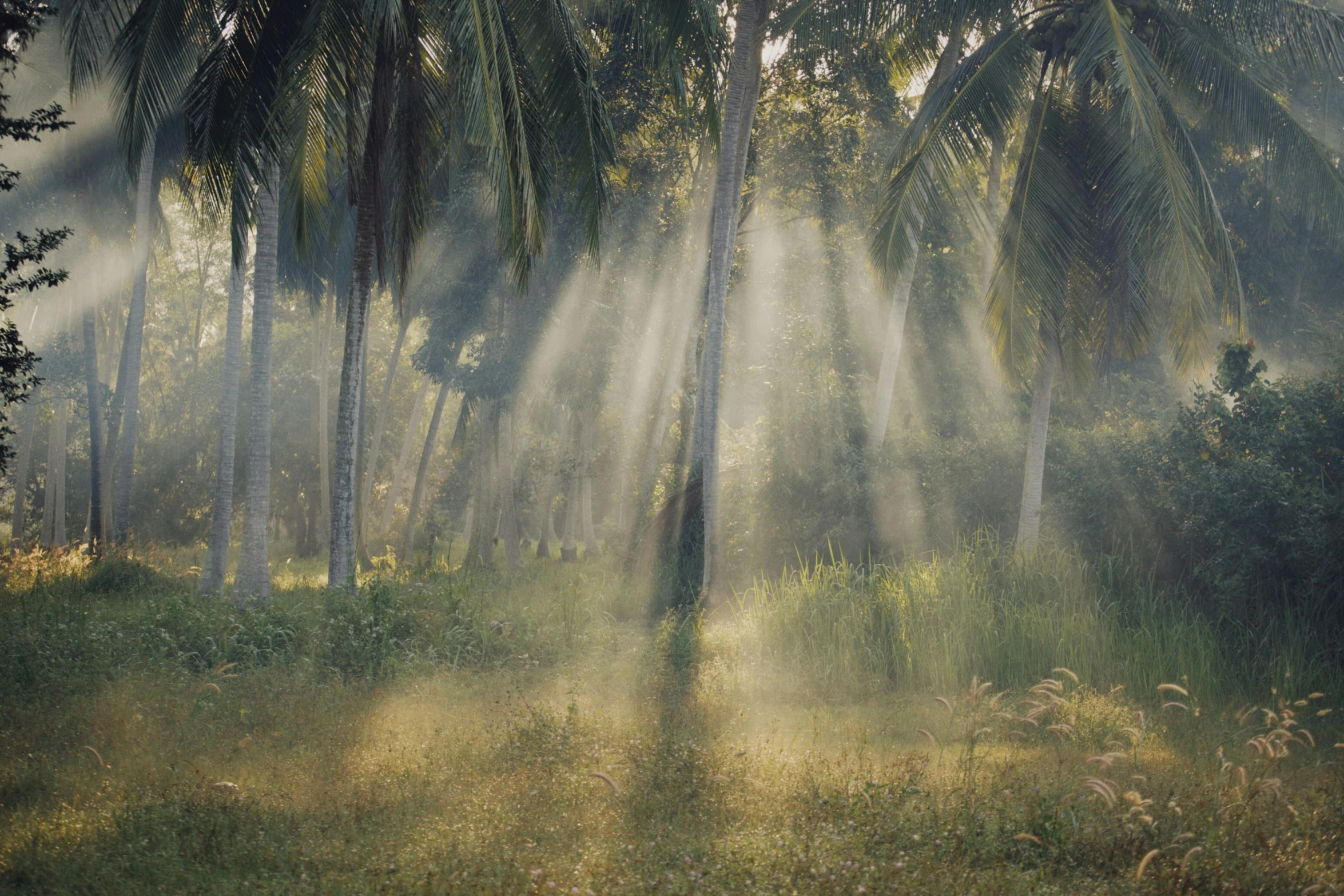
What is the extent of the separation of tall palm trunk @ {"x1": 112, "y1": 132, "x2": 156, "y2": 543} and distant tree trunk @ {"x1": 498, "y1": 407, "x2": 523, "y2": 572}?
301 inches

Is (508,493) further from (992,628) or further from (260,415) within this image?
(992,628)

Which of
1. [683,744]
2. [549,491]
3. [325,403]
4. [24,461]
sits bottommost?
[683,744]

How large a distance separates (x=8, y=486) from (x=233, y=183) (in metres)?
33.0

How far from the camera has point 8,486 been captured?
34719 mm

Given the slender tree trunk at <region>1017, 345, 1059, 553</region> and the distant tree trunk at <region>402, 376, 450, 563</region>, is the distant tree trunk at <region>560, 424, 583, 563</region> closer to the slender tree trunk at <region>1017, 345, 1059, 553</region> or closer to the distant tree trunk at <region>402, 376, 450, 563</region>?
the distant tree trunk at <region>402, 376, 450, 563</region>

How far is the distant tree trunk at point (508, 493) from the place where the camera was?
21203 millimetres

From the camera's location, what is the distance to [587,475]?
25984 mm

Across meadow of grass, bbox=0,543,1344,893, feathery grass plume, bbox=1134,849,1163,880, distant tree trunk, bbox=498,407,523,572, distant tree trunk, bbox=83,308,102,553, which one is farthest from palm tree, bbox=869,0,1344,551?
distant tree trunk, bbox=83,308,102,553

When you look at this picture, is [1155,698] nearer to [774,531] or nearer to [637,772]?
[637,772]

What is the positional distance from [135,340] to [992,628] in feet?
60.0

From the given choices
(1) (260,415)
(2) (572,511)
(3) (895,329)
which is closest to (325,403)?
(2) (572,511)

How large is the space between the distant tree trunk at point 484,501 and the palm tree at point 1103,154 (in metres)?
13.8

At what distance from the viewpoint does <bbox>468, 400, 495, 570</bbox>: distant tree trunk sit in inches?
885

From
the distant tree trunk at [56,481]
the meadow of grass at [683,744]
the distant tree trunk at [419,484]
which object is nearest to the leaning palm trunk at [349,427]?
the meadow of grass at [683,744]
